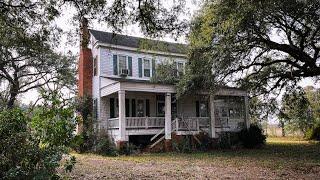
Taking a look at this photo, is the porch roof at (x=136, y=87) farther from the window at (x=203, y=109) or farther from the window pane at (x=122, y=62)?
the window at (x=203, y=109)

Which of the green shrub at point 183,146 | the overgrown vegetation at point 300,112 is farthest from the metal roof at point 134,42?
the overgrown vegetation at point 300,112

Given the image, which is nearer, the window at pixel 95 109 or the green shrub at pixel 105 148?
the green shrub at pixel 105 148

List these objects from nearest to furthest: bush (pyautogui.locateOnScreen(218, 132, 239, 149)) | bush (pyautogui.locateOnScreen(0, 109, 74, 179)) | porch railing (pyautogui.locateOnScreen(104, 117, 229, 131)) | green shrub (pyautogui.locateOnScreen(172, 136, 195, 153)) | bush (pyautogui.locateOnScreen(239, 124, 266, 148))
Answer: bush (pyautogui.locateOnScreen(0, 109, 74, 179)) → green shrub (pyautogui.locateOnScreen(172, 136, 195, 153)) → porch railing (pyautogui.locateOnScreen(104, 117, 229, 131)) → bush (pyautogui.locateOnScreen(218, 132, 239, 149)) → bush (pyautogui.locateOnScreen(239, 124, 266, 148))

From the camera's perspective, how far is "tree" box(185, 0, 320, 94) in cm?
1416

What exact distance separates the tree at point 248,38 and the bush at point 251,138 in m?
6.00

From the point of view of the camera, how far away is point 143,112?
27.3 m

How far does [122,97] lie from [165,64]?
4.31 metres

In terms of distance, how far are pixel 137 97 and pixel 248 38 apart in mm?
12426

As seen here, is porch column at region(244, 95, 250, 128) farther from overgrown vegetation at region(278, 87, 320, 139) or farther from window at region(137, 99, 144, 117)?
window at region(137, 99, 144, 117)

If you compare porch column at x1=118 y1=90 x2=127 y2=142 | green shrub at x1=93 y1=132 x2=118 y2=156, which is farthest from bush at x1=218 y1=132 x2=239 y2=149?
green shrub at x1=93 y1=132 x2=118 y2=156

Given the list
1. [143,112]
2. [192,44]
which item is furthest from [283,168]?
[143,112]

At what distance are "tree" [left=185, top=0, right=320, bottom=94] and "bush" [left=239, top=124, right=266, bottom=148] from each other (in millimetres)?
6000

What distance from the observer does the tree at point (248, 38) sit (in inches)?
558

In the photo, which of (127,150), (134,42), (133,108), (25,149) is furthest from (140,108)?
(25,149)
